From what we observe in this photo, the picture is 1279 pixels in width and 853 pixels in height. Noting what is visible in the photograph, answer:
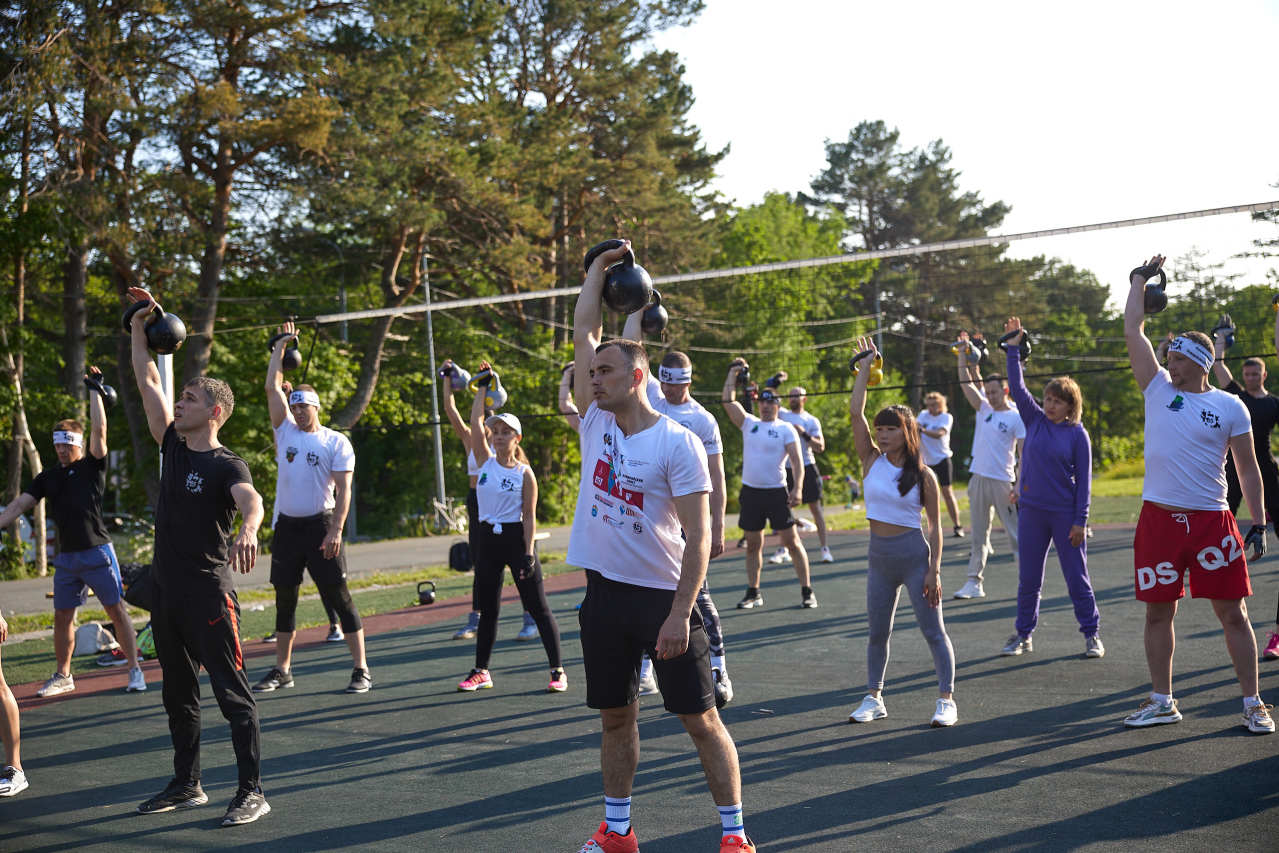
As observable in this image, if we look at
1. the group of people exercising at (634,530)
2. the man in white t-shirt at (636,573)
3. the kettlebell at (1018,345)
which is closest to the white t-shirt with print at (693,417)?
the group of people exercising at (634,530)

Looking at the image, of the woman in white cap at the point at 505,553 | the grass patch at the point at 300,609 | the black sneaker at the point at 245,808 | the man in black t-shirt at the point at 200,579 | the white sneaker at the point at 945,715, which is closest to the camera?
the black sneaker at the point at 245,808

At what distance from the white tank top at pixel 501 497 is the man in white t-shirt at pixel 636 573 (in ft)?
12.0

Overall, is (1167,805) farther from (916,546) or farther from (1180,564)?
(916,546)

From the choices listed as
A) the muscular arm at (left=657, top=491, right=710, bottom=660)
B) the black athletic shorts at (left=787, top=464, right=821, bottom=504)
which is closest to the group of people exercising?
the muscular arm at (left=657, top=491, right=710, bottom=660)

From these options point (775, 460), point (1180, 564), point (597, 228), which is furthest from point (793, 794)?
point (597, 228)

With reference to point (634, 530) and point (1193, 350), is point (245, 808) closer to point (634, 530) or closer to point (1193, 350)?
point (634, 530)

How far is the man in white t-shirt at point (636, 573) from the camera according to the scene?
4305 mm

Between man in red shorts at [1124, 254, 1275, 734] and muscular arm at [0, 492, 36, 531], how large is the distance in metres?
6.44

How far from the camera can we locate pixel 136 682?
8.76 meters

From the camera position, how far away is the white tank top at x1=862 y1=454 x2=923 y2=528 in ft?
21.6

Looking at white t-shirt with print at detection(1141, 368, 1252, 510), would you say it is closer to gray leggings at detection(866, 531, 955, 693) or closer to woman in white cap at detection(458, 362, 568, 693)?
gray leggings at detection(866, 531, 955, 693)

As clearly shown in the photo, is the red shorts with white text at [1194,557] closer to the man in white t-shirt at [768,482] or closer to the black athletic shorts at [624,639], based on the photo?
the black athletic shorts at [624,639]

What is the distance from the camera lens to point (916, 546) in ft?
21.6

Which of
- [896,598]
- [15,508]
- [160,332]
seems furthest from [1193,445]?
[15,508]
